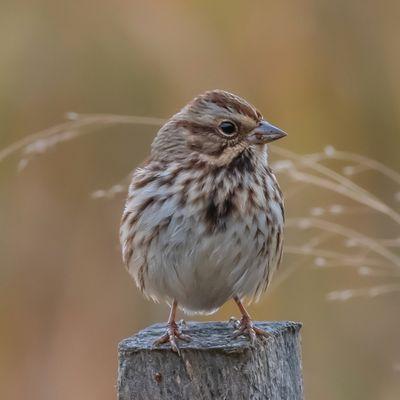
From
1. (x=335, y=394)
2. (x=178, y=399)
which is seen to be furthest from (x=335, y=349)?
(x=178, y=399)

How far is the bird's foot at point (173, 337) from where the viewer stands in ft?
11.8

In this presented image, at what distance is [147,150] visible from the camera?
6.40 metres

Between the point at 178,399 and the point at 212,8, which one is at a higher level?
the point at 212,8

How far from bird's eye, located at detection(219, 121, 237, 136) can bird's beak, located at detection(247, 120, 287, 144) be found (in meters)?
0.05

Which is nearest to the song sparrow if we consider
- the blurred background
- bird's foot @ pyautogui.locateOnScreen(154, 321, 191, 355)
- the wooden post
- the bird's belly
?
the bird's belly

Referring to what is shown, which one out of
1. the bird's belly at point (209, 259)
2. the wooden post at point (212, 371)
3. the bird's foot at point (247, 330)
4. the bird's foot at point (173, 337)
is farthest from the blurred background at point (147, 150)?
the wooden post at point (212, 371)

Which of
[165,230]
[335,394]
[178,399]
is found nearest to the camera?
[178,399]

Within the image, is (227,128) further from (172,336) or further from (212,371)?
(212,371)

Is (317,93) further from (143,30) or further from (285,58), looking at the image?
(143,30)

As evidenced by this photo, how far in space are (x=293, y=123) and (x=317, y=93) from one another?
0.78ft

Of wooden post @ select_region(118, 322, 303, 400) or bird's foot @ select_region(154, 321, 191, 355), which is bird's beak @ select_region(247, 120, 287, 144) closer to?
bird's foot @ select_region(154, 321, 191, 355)

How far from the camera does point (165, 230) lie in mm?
4312

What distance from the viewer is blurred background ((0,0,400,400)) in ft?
20.2

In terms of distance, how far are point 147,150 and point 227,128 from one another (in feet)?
6.52
